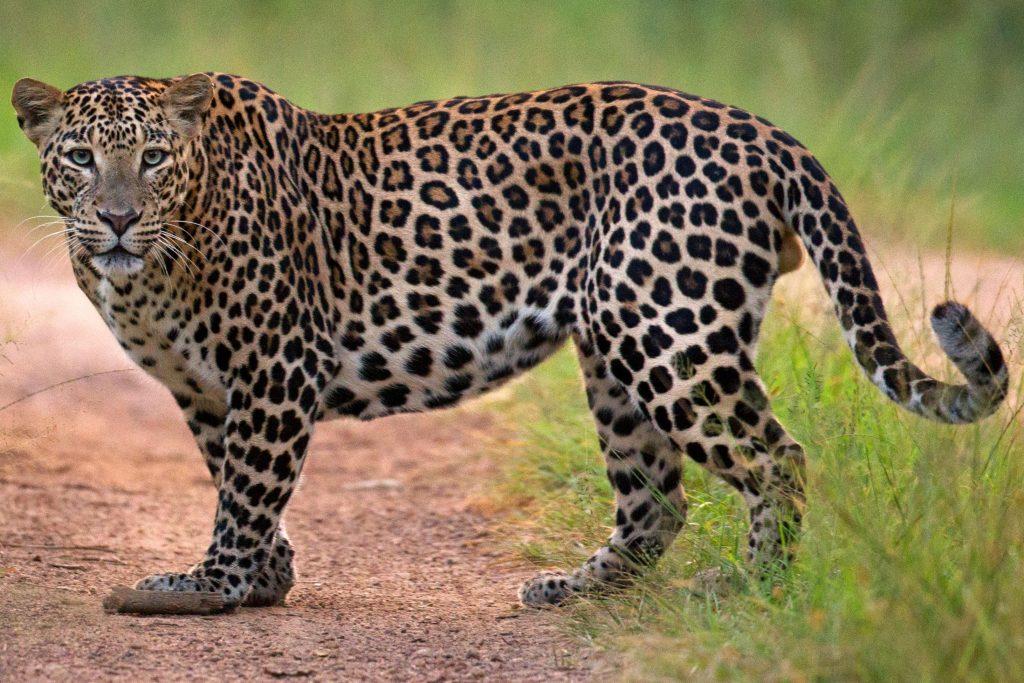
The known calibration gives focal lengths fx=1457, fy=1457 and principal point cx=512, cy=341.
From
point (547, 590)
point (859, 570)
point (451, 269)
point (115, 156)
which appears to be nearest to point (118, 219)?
point (115, 156)

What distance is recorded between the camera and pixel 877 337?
5367 mm

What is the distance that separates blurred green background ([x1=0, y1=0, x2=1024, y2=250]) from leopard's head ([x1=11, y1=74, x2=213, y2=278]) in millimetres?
8141

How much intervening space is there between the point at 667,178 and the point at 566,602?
1832mm

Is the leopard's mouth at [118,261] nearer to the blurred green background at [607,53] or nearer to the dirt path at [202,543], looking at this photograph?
the dirt path at [202,543]

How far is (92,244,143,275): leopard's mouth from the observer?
Result: 5613mm

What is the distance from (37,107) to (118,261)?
2.46ft

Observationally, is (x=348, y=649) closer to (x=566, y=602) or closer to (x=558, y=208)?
(x=566, y=602)

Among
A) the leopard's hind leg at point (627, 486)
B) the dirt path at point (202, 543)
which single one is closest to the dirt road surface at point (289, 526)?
the dirt path at point (202, 543)

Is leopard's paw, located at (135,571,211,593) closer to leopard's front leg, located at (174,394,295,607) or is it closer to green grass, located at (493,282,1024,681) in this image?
leopard's front leg, located at (174,394,295,607)

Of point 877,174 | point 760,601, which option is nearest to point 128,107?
point 760,601

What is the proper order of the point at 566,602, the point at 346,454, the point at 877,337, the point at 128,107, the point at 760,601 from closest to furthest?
the point at 760,601 → the point at 877,337 → the point at 128,107 → the point at 566,602 → the point at 346,454

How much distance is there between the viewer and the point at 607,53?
17.0 meters

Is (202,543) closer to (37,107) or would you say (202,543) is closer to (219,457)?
(219,457)

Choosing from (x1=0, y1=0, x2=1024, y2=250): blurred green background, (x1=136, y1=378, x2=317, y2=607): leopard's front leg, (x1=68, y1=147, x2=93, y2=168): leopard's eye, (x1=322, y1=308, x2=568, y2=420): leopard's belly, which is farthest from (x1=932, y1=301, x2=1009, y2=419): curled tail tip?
(x1=0, y1=0, x2=1024, y2=250): blurred green background
